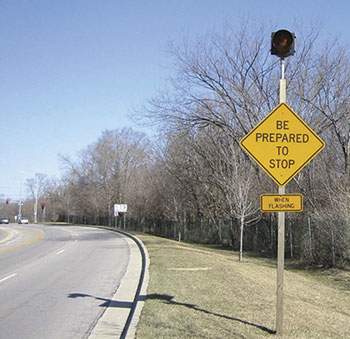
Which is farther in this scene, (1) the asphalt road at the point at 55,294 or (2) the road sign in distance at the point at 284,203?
(1) the asphalt road at the point at 55,294

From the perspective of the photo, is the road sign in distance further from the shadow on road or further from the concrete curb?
the concrete curb

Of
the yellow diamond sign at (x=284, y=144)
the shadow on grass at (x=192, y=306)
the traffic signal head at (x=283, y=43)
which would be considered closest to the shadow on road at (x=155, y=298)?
the shadow on grass at (x=192, y=306)

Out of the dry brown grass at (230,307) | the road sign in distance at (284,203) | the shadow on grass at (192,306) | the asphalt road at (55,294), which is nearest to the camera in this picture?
the road sign in distance at (284,203)

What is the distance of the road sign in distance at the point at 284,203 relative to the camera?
580 cm

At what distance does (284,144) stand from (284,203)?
33.1 inches

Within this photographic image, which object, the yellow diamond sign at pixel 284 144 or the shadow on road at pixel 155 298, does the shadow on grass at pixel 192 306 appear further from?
the yellow diamond sign at pixel 284 144

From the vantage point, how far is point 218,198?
30250 millimetres

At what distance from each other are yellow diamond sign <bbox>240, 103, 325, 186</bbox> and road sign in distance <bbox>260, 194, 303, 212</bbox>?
1.00ft

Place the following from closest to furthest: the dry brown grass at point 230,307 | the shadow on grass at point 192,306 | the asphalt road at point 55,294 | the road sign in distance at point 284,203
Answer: the road sign in distance at point 284,203 → the dry brown grass at point 230,307 → the shadow on grass at point 192,306 → the asphalt road at point 55,294

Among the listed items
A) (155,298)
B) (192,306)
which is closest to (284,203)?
(192,306)

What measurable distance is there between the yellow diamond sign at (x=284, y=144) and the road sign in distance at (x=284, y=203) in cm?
30

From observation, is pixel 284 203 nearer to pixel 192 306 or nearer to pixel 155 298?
pixel 192 306

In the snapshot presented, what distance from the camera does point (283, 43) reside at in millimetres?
6023

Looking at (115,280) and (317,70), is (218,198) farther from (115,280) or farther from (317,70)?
(115,280)
